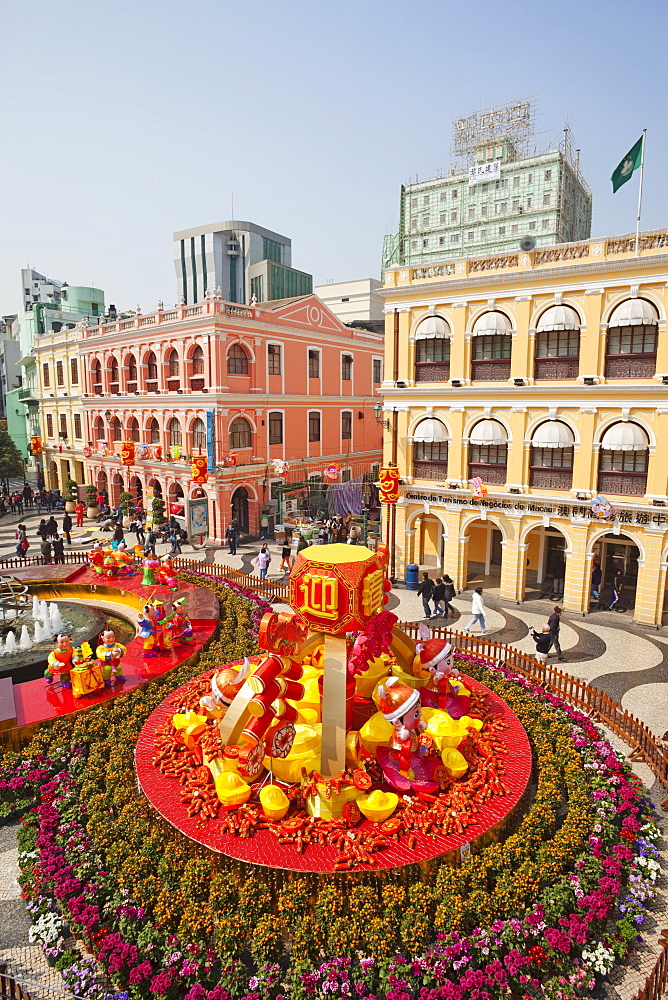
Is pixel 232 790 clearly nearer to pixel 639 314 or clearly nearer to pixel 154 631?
pixel 154 631

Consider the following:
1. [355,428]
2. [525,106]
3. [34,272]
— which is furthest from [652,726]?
[34,272]

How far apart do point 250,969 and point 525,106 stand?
2845 inches

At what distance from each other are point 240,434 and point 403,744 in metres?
24.1

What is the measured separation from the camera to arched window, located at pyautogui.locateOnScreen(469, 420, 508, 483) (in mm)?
21516

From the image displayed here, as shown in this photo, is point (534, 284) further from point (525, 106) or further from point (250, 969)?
point (525, 106)

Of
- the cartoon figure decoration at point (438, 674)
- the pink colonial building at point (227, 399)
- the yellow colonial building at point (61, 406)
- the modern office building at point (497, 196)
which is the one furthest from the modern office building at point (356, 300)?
the cartoon figure decoration at point (438, 674)

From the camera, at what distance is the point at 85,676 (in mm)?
13430

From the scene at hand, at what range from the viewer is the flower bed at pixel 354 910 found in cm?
695

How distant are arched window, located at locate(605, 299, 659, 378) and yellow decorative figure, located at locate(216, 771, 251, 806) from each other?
16.9 metres

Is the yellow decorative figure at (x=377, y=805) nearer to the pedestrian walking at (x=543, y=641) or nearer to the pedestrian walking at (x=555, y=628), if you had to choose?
the pedestrian walking at (x=543, y=641)

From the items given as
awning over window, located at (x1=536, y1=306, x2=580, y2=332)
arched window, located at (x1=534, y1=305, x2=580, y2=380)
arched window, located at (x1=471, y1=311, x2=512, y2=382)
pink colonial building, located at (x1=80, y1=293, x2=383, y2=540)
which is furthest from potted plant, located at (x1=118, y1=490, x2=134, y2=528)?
awning over window, located at (x1=536, y1=306, x2=580, y2=332)

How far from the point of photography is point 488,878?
8133 millimetres

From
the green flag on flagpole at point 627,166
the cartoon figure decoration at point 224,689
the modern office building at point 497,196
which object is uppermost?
the modern office building at point 497,196

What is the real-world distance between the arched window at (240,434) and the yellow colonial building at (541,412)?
10.1 metres
